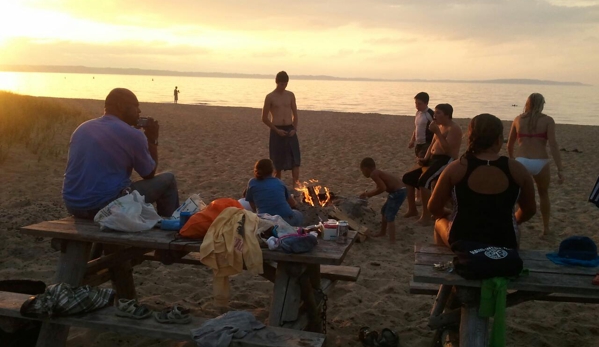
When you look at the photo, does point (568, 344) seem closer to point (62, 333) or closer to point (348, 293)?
point (348, 293)

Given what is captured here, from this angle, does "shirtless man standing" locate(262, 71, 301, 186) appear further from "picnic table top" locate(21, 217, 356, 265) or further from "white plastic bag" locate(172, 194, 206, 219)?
"picnic table top" locate(21, 217, 356, 265)

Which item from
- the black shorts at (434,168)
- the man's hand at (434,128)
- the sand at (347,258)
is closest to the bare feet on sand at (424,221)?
the sand at (347,258)

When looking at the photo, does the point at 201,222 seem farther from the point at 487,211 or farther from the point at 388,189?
the point at 388,189

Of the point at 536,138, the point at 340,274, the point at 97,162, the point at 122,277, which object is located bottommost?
the point at 122,277

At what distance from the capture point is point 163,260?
3.79 meters

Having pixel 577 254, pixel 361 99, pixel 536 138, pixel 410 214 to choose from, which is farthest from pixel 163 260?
pixel 361 99

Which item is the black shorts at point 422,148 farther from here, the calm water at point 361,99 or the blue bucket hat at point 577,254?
the calm water at point 361,99

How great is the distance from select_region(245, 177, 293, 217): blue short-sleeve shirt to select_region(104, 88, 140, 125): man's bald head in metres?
1.70

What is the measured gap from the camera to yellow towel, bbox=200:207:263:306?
3428mm

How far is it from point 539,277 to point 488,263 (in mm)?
378

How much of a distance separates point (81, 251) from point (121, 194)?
53 cm

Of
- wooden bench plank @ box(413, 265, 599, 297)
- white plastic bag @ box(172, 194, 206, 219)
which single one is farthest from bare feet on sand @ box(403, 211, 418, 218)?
wooden bench plank @ box(413, 265, 599, 297)

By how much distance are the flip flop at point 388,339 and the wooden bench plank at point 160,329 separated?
112 cm

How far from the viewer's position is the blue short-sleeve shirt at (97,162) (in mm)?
4199
